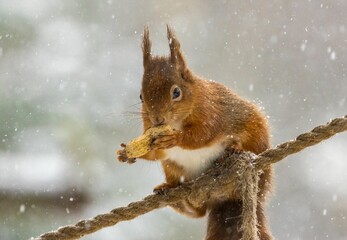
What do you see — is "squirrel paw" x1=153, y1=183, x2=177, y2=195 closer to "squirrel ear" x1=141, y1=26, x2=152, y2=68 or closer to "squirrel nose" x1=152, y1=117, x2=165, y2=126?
"squirrel nose" x1=152, y1=117, x2=165, y2=126

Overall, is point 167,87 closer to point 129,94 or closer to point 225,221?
point 225,221

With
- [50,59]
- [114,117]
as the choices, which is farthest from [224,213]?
[50,59]

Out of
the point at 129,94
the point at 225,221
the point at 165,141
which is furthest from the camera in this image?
the point at 129,94

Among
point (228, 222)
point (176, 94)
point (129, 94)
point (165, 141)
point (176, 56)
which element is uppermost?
point (129, 94)

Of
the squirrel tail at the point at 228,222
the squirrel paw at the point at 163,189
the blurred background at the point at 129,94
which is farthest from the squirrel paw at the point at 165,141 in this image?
the blurred background at the point at 129,94

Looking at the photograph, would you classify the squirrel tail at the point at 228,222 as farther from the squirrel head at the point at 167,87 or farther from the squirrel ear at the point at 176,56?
the squirrel ear at the point at 176,56

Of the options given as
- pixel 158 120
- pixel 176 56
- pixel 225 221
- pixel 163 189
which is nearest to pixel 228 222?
pixel 225 221

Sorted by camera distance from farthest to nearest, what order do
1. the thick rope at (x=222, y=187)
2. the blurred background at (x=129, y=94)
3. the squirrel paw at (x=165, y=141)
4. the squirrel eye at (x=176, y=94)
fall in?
1. the blurred background at (x=129, y=94)
2. the squirrel eye at (x=176, y=94)
3. the squirrel paw at (x=165, y=141)
4. the thick rope at (x=222, y=187)

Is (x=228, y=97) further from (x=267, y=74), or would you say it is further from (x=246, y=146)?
(x=267, y=74)
